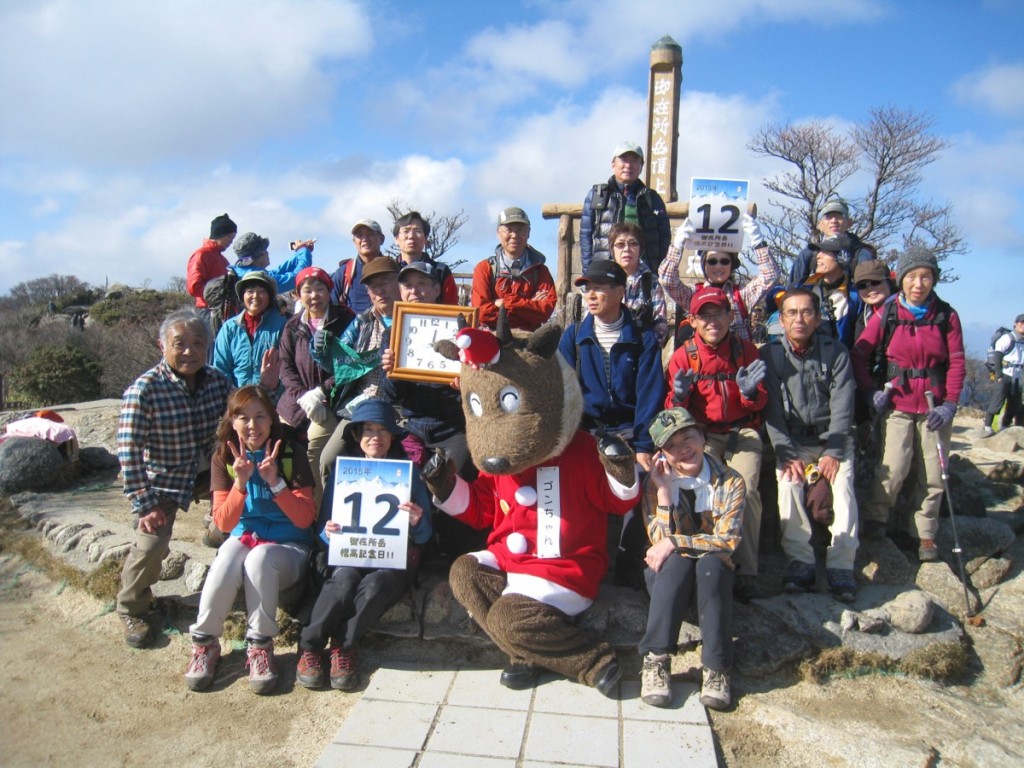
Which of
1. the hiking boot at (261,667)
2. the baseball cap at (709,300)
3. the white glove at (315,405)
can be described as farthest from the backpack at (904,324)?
the hiking boot at (261,667)

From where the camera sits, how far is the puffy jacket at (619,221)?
254 inches

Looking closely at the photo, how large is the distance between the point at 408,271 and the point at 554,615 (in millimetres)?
2485

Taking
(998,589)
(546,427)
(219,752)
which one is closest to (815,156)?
(998,589)

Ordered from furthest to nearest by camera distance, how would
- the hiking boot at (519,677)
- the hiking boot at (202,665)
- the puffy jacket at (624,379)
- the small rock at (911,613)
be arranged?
the puffy jacket at (624,379) → the small rock at (911,613) → the hiking boot at (202,665) → the hiking boot at (519,677)

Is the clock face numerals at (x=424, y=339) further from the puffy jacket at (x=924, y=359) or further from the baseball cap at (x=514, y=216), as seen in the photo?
the puffy jacket at (x=924, y=359)

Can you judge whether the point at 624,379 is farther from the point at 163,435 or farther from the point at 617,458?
the point at 163,435

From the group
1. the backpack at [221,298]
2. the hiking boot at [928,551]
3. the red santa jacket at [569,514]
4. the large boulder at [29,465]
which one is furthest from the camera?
the large boulder at [29,465]

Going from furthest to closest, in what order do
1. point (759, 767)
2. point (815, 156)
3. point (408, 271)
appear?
point (815, 156), point (408, 271), point (759, 767)

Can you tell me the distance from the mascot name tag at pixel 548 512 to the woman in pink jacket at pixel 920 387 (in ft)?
8.79

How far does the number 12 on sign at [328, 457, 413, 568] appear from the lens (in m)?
4.23

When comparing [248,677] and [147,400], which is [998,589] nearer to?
[248,677]

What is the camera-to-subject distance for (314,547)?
459 centimetres

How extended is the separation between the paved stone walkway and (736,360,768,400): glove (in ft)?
6.00

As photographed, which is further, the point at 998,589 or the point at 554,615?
the point at 998,589
